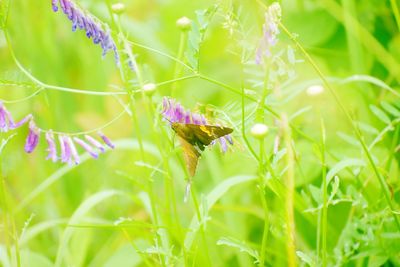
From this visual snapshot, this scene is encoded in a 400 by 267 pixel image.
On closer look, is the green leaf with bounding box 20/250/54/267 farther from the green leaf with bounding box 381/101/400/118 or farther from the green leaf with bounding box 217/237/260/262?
the green leaf with bounding box 381/101/400/118

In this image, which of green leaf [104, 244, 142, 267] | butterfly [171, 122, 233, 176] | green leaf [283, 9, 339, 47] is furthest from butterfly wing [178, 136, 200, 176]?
green leaf [283, 9, 339, 47]

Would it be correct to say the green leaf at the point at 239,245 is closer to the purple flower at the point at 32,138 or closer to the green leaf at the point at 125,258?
the purple flower at the point at 32,138

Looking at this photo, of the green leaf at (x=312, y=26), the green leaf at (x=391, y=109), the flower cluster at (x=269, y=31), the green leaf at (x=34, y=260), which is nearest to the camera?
the flower cluster at (x=269, y=31)

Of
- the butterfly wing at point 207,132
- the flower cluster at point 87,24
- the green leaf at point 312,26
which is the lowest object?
the butterfly wing at point 207,132

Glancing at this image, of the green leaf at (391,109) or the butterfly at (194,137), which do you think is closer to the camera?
the butterfly at (194,137)

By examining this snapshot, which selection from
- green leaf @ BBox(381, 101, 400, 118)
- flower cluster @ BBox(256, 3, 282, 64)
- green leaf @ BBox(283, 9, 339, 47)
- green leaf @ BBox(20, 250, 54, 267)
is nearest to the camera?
flower cluster @ BBox(256, 3, 282, 64)

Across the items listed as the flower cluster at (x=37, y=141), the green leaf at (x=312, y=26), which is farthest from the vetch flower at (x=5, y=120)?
the green leaf at (x=312, y=26)

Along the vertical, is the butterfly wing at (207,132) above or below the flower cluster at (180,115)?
below
